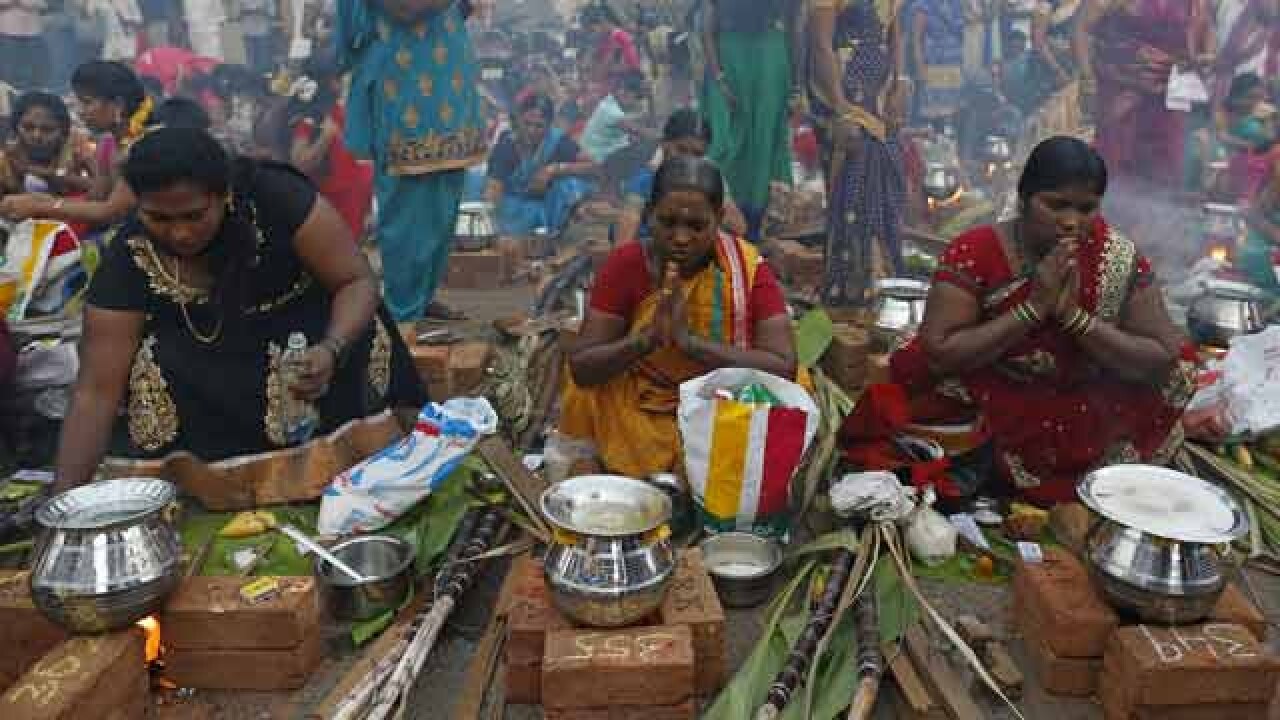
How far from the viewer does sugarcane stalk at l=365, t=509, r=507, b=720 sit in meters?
2.35

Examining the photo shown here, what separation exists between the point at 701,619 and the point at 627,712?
29 cm

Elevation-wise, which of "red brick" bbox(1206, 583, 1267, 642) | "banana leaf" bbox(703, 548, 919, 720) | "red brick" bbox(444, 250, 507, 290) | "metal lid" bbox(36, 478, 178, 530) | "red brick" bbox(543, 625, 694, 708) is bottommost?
"red brick" bbox(444, 250, 507, 290)

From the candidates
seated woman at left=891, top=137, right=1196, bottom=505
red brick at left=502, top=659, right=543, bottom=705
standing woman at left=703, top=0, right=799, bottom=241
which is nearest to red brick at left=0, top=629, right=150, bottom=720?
red brick at left=502, top=659, right=543, bottom=705

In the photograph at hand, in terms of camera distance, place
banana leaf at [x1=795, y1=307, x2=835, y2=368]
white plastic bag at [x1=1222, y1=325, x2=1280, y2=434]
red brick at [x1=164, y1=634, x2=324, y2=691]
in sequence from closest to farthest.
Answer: red brick at [x1=164, y1=634, x2=324, y2=691], white plastic bag at [x1=1222, y1=325, x2=1280, y2=434], banana leaf at [x1=795, y1=307, x2=835, y2=368]

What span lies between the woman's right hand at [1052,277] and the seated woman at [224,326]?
6.96 feet

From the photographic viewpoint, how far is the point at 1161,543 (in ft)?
7.84

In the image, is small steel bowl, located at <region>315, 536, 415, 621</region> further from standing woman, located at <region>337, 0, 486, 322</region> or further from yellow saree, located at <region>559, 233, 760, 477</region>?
standing woman, located at <region>337, 0, 486, 322</region>

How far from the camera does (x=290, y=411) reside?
3.47 metres

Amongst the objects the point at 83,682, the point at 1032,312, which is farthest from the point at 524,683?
the point at 1032,312

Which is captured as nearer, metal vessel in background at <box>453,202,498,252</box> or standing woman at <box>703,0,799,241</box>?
standing woman at <box>703,0,799,241</box>

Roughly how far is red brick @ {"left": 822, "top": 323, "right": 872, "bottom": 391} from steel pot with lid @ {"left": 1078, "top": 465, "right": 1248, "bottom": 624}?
201cm

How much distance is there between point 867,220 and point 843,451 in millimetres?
2937

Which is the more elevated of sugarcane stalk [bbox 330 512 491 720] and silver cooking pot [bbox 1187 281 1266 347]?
silver cooking pot [bbox 1187 281 1266 347]

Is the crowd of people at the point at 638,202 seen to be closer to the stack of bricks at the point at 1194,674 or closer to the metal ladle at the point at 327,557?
the metal ladle at the point at 327,557
